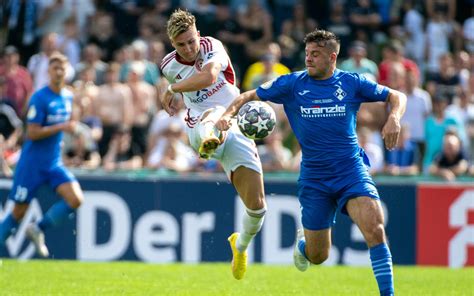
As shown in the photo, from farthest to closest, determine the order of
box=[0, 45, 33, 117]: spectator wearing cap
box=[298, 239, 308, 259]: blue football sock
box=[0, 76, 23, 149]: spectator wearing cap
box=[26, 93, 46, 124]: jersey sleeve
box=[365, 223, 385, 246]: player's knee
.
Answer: box=[0, 45, 33, 117]: spectator wearing cap, box=[0, 76, 23, 149]: spectator wearing cap, box=[26, 93, 46, 124]: jersey sleeve, box=[298, 239, 308, 259]: blue football sock, box=[365, 223, 385, 246]: player's knee

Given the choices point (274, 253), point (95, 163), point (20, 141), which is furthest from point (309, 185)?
point (20, 141)

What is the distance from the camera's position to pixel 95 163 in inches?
696

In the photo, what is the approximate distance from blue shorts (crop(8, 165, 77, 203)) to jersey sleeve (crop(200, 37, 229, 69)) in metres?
4.56

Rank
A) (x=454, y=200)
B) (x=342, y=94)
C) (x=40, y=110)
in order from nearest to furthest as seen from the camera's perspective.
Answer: (x=342, y=94) < (x=40, y=110) < (x=454, y=200)

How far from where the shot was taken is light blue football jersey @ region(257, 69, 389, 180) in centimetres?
978

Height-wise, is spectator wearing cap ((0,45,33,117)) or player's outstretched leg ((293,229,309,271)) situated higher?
spectator wearing cap ((0,45,33,117))

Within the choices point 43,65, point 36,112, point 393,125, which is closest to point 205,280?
point 36,112

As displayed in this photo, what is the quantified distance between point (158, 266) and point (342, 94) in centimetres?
612

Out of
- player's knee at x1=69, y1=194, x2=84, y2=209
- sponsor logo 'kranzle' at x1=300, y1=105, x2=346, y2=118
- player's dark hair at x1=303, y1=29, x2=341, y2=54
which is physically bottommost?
player's knee at x1=69, y1=194, x2=84, y2=209

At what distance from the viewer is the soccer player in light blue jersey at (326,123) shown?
382 inches

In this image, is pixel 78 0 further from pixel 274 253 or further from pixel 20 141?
pixel 274 253

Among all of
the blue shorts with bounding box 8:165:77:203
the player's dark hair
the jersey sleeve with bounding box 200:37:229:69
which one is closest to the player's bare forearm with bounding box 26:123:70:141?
the blue shorts with bounding box 8:165:77:203

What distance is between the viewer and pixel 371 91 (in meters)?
9.75

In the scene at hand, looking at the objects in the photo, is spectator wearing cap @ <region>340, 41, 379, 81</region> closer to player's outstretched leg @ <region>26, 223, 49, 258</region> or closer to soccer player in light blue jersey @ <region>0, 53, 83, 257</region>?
soccer player in light blue jersey @ <region>0, 53, 83, 257</region>
